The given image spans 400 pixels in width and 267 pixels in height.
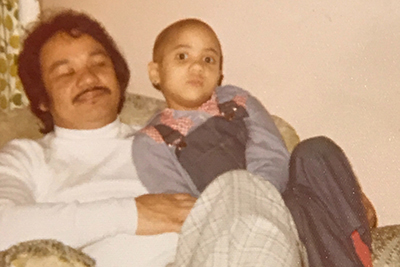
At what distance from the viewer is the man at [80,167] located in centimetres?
101

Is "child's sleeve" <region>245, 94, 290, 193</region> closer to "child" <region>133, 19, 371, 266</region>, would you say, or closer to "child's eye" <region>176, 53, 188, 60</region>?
"child" <region>133, 19, 371, 266</region>

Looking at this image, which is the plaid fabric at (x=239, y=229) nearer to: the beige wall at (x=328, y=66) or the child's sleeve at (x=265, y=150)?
the child's sleeve at (x=265, y=150)

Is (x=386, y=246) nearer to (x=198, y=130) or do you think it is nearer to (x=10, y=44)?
(x=198, y=130)

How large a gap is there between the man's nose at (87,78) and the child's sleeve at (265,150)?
1.65ft

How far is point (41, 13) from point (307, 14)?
128 cm

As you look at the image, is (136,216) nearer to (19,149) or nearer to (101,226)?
(101,226)

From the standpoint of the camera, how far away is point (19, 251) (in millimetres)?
714

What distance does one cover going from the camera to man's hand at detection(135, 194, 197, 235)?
1.05 meters

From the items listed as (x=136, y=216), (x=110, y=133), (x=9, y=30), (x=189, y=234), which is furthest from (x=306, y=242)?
(x=9, y=30)

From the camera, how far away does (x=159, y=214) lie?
105cm

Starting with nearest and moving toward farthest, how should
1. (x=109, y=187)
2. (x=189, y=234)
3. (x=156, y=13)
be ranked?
(x=189, y=234), (x=109, y=187), (x=156, y=13)

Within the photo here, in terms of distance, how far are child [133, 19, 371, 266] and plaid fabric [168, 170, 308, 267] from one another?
167 mm

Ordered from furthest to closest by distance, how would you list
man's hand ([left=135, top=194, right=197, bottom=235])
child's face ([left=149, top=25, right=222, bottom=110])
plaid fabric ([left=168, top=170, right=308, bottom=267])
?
child's face ([left=149, top=25, right=222, bottom=110]), man's hand ([left=135, top=194, right=197, bottom=235]), plaid fabric ([left=168, top=170, right=308, bottom=267])

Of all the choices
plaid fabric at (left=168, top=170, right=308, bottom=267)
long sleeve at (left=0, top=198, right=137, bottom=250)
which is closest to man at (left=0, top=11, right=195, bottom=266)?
long sleeve at (left=0, top=198, right=137, bottom=250)
